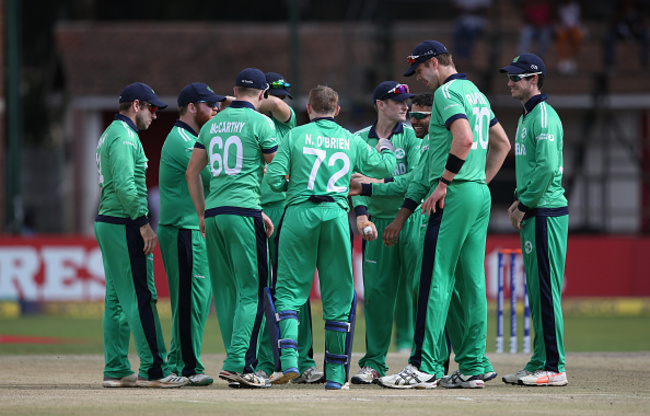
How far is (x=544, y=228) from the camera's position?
8906 millimetres

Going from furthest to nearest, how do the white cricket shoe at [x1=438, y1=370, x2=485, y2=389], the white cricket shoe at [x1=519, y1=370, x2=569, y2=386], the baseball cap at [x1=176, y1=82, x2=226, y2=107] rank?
1. the baseball cap at [x1=176, y1=82, x2=226, y2=107]
2. the white cricket shoe at [x1=519, y1=370, x2=569, y2=386]
3. the white cricket shoe at [x1=438, y1=370, x2=485, y2=389]

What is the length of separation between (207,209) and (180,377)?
1.47 metres

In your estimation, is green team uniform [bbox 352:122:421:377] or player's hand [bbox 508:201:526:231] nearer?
player's hand [bbox 508:201:526:231]

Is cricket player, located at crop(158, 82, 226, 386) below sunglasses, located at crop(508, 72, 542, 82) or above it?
below

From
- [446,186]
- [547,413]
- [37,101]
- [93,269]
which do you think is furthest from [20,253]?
[37,101]

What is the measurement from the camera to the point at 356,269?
1906 centimetres

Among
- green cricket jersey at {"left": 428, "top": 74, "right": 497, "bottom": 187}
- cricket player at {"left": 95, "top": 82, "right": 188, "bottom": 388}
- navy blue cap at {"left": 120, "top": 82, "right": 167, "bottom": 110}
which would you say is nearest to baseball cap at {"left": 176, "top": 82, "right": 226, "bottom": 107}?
navy blue cap at {"left": 120, "top": 82, "right": 167, "bottom": 110}

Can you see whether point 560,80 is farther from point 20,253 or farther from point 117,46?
point 20,253

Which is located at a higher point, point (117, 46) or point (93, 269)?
point (117, 46)

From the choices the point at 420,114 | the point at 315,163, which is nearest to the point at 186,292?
the point at 315,163

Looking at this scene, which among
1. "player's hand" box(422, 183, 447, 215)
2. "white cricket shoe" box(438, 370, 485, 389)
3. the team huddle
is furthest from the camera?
"white cricket shoe" box(438, 370, 485, 389)

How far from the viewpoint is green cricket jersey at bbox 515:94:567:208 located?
28.9 ft

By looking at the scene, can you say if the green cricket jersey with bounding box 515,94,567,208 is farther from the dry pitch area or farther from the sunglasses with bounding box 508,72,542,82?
the dry pitch area

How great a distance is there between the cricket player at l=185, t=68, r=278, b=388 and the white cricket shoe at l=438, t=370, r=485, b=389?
1.53 metres
